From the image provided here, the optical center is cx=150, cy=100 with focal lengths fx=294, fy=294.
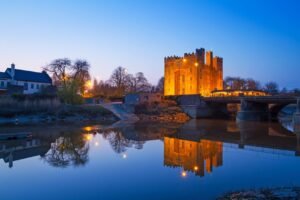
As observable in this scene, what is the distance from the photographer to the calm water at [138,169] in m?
11.7

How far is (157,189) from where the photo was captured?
11.9m

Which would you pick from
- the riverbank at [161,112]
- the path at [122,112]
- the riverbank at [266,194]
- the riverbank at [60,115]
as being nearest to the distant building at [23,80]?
the riverbank at [60,115]

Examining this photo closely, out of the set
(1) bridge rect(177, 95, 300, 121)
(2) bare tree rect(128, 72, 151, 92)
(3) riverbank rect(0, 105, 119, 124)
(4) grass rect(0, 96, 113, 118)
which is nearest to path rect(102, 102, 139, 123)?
(3) riverbank rect(0, 105, 119, 124)

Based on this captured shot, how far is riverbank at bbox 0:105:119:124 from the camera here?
45062mm

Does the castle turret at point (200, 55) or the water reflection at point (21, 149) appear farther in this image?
the castle turret at point (200, 55)

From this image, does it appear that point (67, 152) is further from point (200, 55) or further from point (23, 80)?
point (200, 55)

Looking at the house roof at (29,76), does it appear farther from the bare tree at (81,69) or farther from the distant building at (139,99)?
the distant building at (139,99)

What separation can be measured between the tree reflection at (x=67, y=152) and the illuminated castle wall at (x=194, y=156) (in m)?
5.54

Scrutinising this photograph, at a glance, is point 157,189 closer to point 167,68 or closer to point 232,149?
point 232,149

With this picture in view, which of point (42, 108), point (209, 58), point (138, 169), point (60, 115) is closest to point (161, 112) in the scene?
point (60, 115)

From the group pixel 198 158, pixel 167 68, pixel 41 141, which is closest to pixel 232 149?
pixel 198 158

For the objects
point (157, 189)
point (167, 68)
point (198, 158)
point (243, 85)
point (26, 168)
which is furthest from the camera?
point (243, 85)

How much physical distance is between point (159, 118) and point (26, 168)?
41713 mm

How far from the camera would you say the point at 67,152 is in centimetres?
2081
